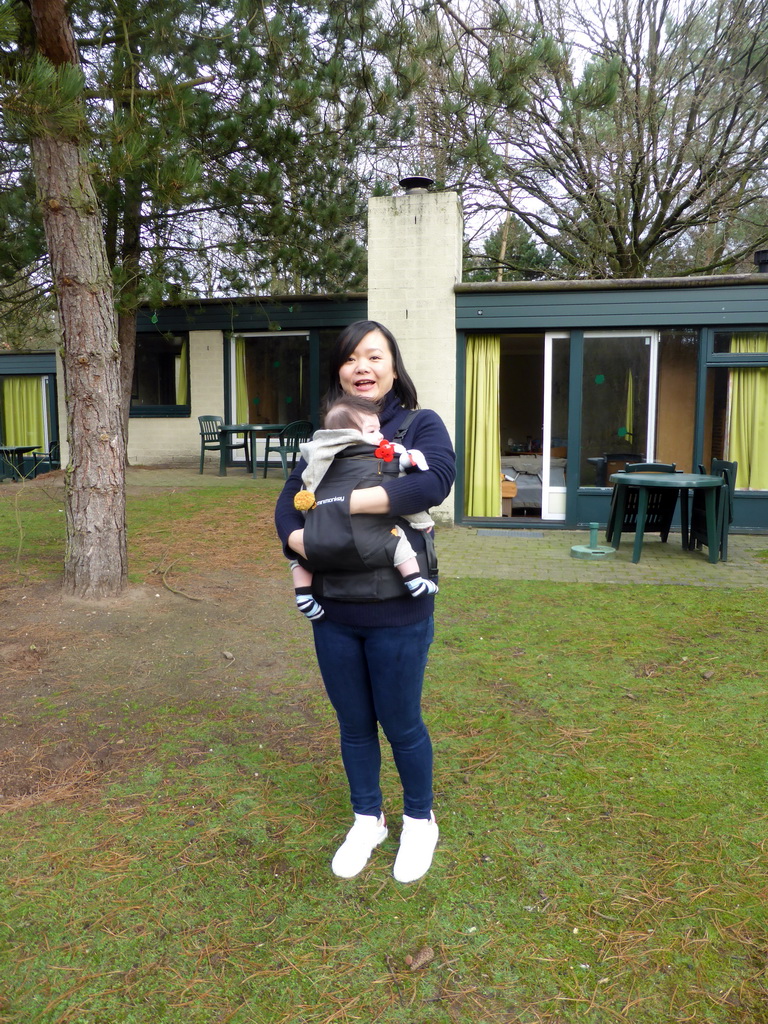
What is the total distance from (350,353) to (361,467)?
1.28ft

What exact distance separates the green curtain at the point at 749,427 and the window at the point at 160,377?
9.05m

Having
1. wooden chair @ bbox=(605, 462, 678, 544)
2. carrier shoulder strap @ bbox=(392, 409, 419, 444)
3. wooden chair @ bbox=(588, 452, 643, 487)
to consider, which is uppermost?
carrier shoulder strap @ bbox=(392, 409, 419, 444)

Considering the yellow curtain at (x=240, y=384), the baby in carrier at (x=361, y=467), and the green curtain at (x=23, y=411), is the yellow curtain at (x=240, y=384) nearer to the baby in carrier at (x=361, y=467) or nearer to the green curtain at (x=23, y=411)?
the green curtain at (x=23, y=411)

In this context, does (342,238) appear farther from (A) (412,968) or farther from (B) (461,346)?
(A) (412,968)

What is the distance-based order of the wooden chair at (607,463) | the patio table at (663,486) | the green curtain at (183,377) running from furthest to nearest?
the green curtain at (183,377) → the wooden chair at (607,463) → the patio table at (663,486)

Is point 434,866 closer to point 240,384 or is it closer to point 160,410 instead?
point 240,384

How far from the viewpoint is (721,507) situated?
7.64 meters

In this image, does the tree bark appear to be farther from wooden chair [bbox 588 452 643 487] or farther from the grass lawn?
wooden chair [bbox 588 452 643 487]

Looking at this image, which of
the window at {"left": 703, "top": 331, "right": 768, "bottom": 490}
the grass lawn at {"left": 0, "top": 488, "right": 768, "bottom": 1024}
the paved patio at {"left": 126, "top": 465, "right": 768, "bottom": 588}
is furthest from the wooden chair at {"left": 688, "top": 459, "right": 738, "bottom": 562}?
the grass lawn at {"left": 0, "top": 488, "right": 768, "bottom": 1024}

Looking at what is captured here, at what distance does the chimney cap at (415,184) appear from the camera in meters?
9.36

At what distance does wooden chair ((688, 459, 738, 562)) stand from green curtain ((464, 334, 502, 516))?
8.65 ft

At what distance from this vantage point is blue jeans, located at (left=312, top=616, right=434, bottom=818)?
2172 mm

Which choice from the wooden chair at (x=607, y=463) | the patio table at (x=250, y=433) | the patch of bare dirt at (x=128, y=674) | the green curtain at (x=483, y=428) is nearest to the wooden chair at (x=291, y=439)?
the patio table at (x=250, y=433)

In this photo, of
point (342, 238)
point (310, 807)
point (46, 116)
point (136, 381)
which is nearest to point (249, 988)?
point (310, 807)
